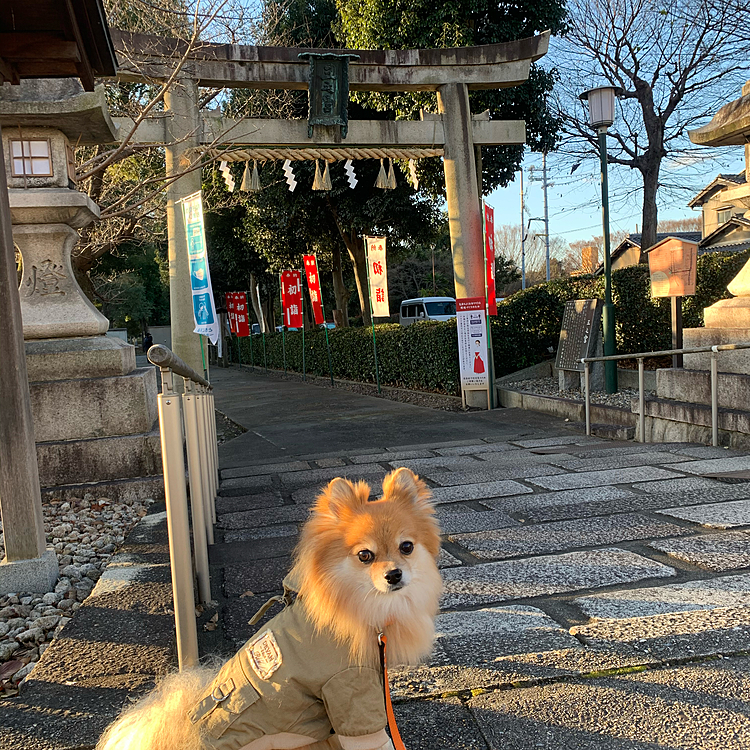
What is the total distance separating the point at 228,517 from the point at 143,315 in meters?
40.0

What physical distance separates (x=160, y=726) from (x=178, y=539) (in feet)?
2.49

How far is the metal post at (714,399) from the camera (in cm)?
643

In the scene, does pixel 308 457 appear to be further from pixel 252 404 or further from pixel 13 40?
pixel 252 404

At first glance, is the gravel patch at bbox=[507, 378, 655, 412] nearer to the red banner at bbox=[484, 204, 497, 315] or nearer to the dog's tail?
the red banner at bbox=[484, 204, 497, 315]

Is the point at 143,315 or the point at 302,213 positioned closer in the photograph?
the point at 302,213

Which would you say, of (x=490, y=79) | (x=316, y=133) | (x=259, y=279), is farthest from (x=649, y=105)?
(x=259, y=279)

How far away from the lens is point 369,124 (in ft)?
39.2

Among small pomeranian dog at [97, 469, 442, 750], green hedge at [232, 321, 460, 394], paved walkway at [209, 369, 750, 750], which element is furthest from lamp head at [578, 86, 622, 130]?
small pomeranian dog at [97, 469, 442, 750]

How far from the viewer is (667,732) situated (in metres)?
2.00

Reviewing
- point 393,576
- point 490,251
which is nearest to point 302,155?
point 490,251

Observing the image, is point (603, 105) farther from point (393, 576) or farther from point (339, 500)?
Answer: point (393, 576)

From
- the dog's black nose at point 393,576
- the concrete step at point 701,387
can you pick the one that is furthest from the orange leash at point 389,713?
the concrete step at point 701,387

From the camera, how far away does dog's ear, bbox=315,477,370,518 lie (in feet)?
6.62

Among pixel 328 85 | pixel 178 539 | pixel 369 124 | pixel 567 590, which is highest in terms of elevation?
pixel 328 85
